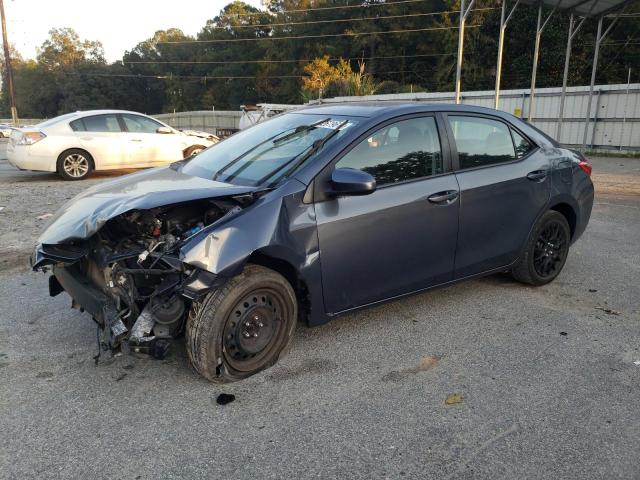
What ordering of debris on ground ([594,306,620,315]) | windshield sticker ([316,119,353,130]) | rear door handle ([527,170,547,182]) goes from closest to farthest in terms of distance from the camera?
1. windshield sticker ([316,119,353,130])
2. debris on ground ([594,306,620,315])
3. rear door handle ([527,170,547,182])

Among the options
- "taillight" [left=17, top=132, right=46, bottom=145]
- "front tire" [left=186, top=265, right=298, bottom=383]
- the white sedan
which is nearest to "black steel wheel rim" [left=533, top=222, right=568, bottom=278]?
"front tire" [left=186, top=265, right=298, bottom=383]

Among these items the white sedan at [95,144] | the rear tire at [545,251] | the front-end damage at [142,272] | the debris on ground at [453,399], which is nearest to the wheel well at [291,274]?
the front-end damage at [142,272]

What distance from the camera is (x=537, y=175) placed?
4543 mm

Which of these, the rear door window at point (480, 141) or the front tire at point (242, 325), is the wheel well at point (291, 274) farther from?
the rear door window at point (480, 141)

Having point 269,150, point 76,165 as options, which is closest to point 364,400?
point 269,150

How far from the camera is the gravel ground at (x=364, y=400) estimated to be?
2.54m

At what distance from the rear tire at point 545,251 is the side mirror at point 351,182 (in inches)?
78.8

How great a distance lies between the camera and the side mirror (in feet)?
10.8

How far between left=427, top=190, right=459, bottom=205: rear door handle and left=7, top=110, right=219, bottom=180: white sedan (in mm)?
8957

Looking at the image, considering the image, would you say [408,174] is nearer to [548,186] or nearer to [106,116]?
[548,186]

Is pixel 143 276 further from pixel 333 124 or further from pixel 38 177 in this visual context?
pixel 38 177

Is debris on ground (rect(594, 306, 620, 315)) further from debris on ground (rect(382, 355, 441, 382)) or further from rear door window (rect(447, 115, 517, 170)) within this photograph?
debris on ground (rect(382, 355, 441, 382))

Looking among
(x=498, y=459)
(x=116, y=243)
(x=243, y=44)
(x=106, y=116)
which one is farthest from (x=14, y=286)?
(x=243, y=44)

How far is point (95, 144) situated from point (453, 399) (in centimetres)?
1000
